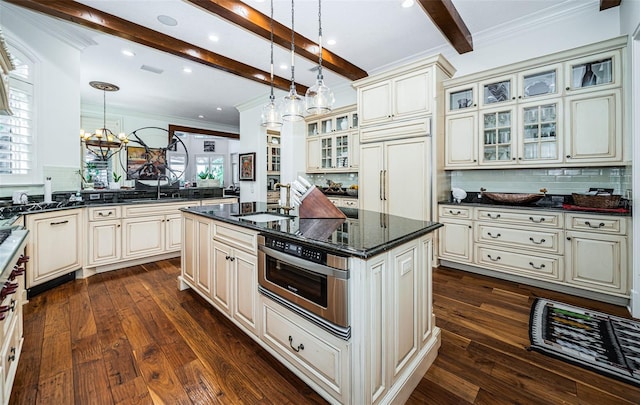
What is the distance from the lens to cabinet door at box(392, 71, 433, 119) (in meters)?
3.46

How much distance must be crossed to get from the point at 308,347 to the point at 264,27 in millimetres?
3157

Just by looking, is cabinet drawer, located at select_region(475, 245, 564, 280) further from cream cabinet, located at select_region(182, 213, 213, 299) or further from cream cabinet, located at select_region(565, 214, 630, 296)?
cream cabinet, located at select_region(182, 213, 213, 299)

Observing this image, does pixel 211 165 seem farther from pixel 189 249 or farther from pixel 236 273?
pixel 236 273

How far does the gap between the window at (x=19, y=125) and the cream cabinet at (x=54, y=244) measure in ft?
2.46

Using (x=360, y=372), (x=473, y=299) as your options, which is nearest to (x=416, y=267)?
(x=360, y=372)

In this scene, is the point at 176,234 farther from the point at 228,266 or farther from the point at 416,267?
the point at 416,267

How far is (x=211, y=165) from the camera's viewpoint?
35.6ft

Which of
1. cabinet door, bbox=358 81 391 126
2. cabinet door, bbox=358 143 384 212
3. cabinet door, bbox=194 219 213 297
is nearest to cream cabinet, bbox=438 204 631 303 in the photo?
cabinet door, bbox=358 143 384 212

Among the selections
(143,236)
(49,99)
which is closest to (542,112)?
(143,236)

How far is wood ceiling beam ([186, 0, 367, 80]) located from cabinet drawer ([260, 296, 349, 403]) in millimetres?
2717

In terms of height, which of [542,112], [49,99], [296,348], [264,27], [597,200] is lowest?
[296,348]

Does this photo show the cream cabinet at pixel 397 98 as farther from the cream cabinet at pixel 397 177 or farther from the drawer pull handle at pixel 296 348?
the drawer pull handle at pixel 296 348

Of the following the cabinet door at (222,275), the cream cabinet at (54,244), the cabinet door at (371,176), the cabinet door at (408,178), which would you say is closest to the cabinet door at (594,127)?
the cabinet door at (408,178)

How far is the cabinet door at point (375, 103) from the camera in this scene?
382 centimetres
